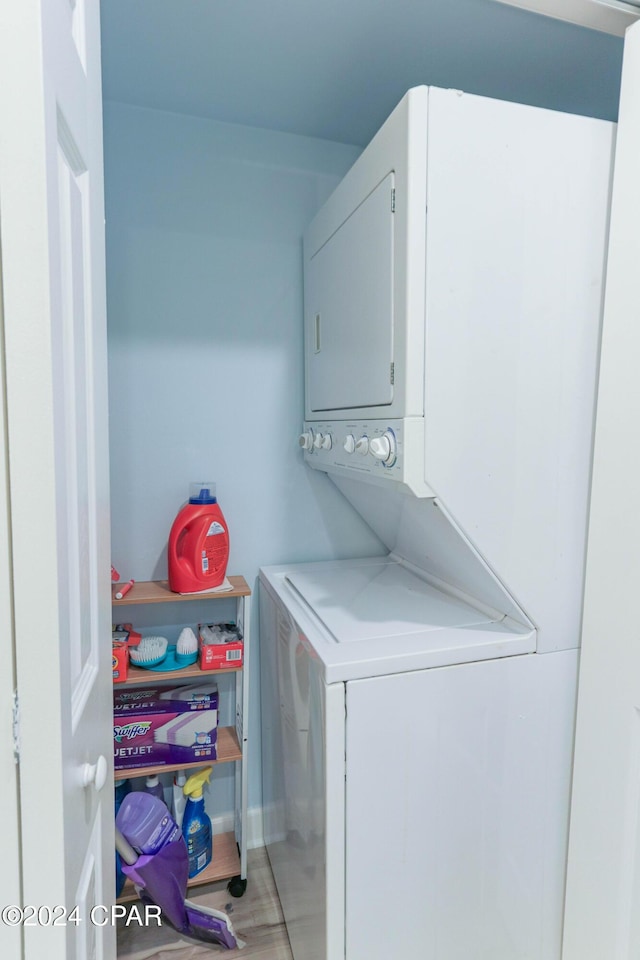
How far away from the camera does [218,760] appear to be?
2.44 m

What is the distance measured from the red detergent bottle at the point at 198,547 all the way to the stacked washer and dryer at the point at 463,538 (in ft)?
2.03

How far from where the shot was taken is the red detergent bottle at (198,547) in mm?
2404

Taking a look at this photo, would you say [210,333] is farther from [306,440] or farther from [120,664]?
[120,664]

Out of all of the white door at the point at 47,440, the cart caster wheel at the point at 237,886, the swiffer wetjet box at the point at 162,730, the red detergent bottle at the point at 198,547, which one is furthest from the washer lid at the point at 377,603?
the cart caster wheel at the point at 237,886

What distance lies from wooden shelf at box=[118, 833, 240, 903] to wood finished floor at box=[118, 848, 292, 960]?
0.26 ft

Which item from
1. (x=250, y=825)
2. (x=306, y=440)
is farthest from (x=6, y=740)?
(x=250, y=825)

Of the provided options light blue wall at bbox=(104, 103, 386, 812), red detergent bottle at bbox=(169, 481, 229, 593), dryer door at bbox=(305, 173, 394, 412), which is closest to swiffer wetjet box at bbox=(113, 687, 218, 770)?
light blue wall at bbox=(104, 103, 386, 812)

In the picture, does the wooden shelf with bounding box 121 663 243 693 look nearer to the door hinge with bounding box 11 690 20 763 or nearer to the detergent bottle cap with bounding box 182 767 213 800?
the detergent bottle cap with bounding box 182 767 213 800

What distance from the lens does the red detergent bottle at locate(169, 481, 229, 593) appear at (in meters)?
2.40

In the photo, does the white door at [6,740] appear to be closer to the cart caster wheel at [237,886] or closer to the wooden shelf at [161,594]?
the wooden shelf at [161,594]

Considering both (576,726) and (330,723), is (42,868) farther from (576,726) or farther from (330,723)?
(576,726)

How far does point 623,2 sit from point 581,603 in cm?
190

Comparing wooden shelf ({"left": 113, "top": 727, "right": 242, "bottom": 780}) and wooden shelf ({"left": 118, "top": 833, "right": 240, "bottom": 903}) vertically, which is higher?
wooden shelf ({"left": 113, "top": 727, "right": 242, "bottom": 780})

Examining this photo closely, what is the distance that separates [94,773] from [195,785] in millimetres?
1683
